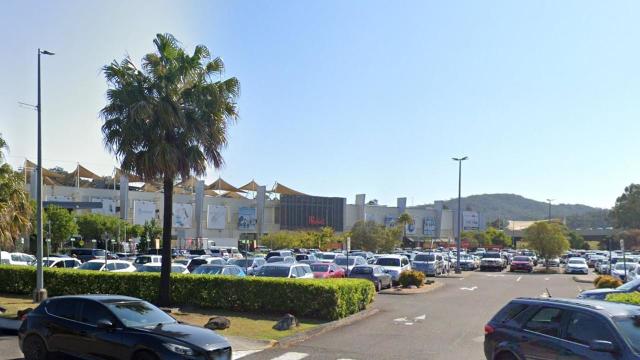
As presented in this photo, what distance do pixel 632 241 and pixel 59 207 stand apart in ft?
272

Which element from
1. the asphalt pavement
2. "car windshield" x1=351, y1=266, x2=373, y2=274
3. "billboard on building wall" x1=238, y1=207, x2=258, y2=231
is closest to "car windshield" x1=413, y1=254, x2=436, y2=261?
"car windshield" x1=351, y1=266, x2=373, y2=274

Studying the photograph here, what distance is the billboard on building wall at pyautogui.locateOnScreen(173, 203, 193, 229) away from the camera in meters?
90.3

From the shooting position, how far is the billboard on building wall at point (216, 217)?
311 feet

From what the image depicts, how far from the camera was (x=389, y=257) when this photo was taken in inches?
1442

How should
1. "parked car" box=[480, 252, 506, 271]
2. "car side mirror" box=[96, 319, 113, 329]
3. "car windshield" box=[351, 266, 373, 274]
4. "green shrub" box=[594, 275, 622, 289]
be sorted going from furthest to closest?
"parked car" box=[480, 252, 506, 271] → "car windshield" box=[351, 266, 373, 274] → "green shrub" box=[594, 275, 622, 289] → "car side mirror" box=[96, 319, 113, 329]

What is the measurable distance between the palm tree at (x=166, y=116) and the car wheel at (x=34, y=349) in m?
8.83

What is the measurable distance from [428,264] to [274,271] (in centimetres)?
1974

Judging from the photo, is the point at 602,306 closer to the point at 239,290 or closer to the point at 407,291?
the point at 239,290

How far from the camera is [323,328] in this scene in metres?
17.1

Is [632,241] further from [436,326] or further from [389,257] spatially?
[436,326]

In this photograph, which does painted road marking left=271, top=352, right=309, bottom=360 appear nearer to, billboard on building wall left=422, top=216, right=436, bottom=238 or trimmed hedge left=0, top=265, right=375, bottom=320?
trimmed hedge left=0, top=265, right=375, bottom=320

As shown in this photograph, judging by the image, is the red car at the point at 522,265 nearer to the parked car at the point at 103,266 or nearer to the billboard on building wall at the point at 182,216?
the parked car at the point at 103,266

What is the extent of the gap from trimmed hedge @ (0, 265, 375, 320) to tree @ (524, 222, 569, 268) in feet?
110

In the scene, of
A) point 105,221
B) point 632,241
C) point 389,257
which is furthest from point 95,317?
point 632,241
